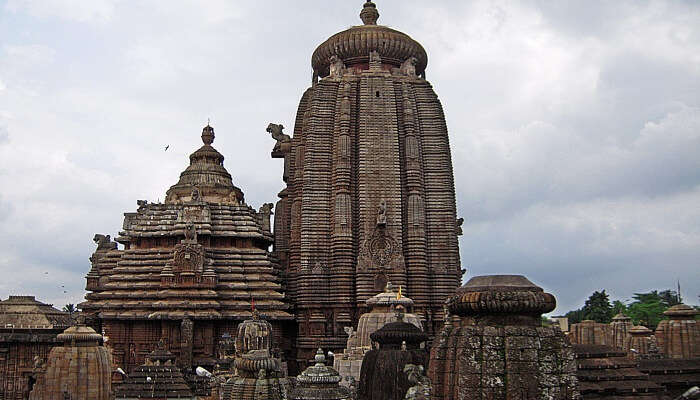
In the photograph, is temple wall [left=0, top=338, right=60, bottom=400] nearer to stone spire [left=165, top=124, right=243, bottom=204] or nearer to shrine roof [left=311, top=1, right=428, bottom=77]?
stone spire [left=165, top=124, right=243, bottom=204]

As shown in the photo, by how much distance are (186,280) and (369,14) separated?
21703 millimetres

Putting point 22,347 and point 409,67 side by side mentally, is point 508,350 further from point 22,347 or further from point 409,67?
point 409,67

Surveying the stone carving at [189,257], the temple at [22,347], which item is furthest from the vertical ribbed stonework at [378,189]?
the temple at [22,347]

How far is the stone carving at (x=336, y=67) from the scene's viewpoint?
155ft

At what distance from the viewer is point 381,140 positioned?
144 ft

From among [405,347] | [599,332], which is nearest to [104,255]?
[599,332]

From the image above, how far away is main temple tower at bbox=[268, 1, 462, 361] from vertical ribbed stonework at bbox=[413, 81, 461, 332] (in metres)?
0.06

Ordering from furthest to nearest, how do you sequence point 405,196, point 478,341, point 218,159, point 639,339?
1. point 218,159
2. point 405,196
3. point 639,339
4. point 478,341

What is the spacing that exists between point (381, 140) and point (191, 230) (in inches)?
492

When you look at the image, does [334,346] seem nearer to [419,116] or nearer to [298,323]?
[298,323]

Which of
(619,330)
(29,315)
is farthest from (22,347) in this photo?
(619,330)

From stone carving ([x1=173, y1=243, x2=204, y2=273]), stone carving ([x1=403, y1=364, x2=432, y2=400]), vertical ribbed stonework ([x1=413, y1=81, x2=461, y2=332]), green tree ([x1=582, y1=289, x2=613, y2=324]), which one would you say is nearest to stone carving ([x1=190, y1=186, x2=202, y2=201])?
stone carving ([x1=173, y1=243, x2=204, y2=273])

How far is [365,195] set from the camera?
43000 mm

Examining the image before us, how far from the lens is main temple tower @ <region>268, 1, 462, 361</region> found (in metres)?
41.5
